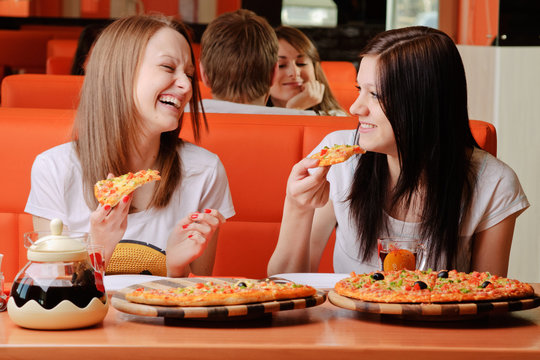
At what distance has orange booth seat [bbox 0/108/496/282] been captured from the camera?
2521mm

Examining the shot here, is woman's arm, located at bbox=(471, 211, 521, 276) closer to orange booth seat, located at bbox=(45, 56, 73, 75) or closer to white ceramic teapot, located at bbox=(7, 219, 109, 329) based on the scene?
white ceramic teapot, located at bbox=(7, 219, 109, 329)

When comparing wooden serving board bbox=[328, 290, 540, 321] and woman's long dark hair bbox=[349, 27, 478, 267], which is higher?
woman's long dark hair bbox=[349, 27, 478, 267]

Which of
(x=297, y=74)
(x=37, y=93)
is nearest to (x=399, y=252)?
(x=37, y=93)

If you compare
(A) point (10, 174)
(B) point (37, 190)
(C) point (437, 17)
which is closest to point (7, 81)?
(A) point (10, 174)

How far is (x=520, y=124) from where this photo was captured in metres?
3.38

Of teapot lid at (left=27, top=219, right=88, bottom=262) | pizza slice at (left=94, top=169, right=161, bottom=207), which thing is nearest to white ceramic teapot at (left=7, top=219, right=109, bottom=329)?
teapot lid at (left=27, top=219, right=88, bottom=262)

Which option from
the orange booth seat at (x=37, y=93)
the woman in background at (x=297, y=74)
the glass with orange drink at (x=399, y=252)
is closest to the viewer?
the glass with orange drink at (x=399, y=252)

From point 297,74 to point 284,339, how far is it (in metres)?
3.30

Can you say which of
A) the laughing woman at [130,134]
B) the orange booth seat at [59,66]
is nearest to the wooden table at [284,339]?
the laughing woman at [130,134]

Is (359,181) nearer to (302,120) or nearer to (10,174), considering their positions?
(302,120)

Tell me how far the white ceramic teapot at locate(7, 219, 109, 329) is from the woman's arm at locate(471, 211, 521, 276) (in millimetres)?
1105

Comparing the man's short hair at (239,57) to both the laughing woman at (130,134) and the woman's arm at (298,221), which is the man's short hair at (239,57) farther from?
the woman's arm at (298,221)

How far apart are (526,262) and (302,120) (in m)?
1.26

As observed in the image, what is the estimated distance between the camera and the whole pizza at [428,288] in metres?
1.23
